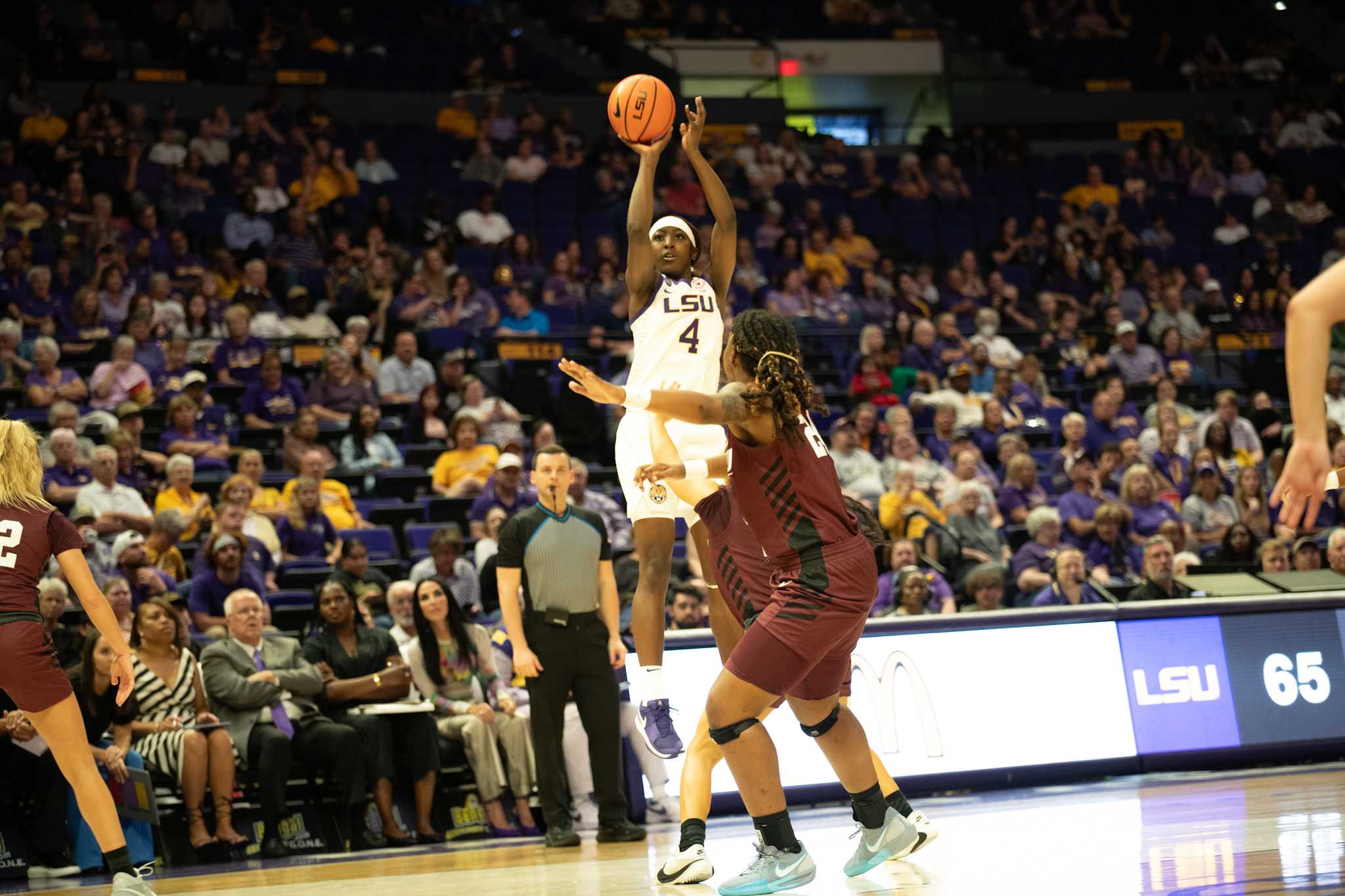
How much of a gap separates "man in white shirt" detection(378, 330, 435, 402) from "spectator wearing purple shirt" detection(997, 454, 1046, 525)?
5.33 metres

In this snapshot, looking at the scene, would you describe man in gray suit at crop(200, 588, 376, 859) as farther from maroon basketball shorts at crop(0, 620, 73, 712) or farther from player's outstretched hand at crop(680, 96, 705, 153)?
player's outstretched hand at crop(680, 96, 705, 153)

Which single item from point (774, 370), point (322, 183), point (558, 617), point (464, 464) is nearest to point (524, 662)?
point (558, 617)

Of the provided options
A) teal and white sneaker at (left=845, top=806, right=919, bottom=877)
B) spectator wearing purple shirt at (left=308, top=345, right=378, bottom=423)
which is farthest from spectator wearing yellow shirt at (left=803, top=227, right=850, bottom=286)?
teal and white sneaker at (left=845, top=806, right=919, bottom=877)

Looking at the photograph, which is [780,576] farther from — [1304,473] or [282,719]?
[282,719]

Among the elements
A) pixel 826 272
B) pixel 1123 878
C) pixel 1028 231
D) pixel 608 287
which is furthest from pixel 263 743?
pixel 1028 231

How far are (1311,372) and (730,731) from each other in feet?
8.60

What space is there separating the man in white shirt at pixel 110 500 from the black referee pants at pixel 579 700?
3901 mm

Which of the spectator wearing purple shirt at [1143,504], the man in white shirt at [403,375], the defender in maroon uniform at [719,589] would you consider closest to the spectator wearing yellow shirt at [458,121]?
the man in white shirt at [403,375]

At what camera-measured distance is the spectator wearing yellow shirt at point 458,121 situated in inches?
690

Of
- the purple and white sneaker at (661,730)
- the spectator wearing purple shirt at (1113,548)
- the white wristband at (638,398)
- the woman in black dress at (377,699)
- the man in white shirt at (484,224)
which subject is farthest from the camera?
the man in white shirt at (484,224)

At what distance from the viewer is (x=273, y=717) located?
8148mm

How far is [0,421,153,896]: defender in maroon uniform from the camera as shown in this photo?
5512 mm

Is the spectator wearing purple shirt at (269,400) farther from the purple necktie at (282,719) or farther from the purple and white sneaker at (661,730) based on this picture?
the purple and white sneaker at (661,730)

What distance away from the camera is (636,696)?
6.43 m
